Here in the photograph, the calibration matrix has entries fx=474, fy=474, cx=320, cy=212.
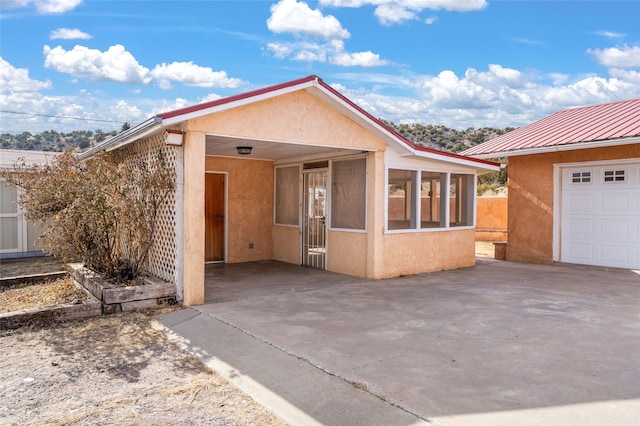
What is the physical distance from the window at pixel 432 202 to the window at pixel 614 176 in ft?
13.3

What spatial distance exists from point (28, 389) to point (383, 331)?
154 inches

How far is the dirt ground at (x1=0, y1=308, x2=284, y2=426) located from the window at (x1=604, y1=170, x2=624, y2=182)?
10.9 meters

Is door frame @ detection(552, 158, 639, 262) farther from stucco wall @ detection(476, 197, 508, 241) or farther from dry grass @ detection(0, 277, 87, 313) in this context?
dry grass @ detection(0, 277, 87, 313)

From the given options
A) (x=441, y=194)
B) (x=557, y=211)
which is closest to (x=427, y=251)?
(x=441, y=194)

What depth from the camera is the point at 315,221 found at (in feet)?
37.6

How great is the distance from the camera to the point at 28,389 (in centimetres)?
435

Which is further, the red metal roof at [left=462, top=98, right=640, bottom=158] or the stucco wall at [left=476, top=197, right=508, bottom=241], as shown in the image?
the stucco wall at [left=476, top=197, right=508, bottom=241]

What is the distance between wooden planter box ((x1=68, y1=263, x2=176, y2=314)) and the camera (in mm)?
6902

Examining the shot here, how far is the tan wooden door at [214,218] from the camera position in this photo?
39.4 ft

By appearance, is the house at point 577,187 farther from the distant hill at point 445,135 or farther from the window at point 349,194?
the distant hill at point 445,135

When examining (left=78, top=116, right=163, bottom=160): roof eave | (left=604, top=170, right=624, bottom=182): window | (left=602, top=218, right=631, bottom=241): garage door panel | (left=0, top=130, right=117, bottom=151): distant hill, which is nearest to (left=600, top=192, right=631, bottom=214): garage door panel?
(left=602, top=218, right=631, bottom=241): garage door panel

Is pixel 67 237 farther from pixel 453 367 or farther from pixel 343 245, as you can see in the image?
pixel 453 367

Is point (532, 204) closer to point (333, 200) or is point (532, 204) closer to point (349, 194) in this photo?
point (349, 194)

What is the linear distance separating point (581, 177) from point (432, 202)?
13.5 ft
